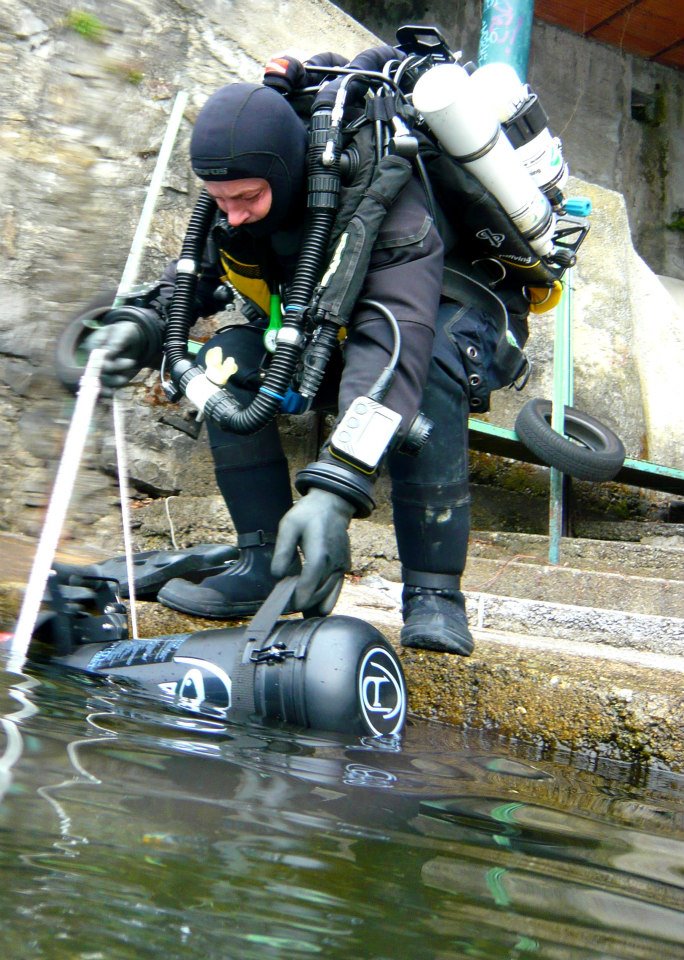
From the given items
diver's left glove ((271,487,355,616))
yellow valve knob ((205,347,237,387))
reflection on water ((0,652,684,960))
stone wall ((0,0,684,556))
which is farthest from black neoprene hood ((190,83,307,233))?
stone wall ((0,0,684,556))

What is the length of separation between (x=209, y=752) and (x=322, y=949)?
64cm

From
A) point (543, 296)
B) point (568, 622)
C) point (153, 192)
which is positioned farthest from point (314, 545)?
point (153, 192)

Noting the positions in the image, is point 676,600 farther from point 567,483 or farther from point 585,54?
point 585,54

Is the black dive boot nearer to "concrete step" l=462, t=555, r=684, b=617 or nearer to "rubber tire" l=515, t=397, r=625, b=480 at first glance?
"concrete step" l=462, t=555, r=684, b=617

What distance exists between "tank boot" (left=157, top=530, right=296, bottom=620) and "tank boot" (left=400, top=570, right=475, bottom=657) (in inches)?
14.1

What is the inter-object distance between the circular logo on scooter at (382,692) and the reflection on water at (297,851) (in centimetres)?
13

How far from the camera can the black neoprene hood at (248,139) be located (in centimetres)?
198

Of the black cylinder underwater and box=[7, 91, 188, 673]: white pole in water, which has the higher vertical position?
box=[7, 91, 188, 673]: white pole in water

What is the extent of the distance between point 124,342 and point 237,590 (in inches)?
25.0

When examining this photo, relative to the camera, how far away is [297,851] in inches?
39.7

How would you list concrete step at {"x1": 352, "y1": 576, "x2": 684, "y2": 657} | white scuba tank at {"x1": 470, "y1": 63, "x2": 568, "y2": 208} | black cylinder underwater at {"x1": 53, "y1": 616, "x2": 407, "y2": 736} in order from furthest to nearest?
concrete step at {"x1": 352, "y1": 576, "x2": 684, "y2": 657} < white scuba tank at {"x1": 470, "y1": 63, "x2": 568, "y2": 208} < black cylinder underwater at {"x1": 53, "y1": 616, "x2": 407, "y2": 736}

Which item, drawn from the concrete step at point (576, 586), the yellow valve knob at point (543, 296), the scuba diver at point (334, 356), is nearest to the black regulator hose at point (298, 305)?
the scuba diver at point (334, 356)

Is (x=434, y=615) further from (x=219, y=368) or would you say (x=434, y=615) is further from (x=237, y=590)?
(x=219, y=368)

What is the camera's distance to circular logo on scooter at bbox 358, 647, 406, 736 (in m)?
1.73
